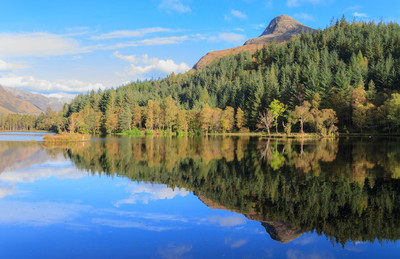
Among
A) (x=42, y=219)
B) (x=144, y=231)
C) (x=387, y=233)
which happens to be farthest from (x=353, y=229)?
(x=42, y=219)

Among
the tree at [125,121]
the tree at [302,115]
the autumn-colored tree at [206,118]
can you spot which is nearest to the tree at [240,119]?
the autumn-colored tree at [206,118]

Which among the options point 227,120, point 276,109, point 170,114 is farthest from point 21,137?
point 276,109

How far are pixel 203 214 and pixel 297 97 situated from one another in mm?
75065

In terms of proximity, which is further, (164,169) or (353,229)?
(164,169)

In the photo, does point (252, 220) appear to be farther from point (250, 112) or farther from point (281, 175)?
point (250, 112)

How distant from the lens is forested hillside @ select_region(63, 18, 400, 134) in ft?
218

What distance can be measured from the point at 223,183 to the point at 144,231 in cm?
688

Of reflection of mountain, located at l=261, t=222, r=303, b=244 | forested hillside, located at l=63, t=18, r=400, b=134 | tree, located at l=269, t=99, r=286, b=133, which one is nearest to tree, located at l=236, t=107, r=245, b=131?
forested hillside, located at l=63, t=18, r=400, b=134

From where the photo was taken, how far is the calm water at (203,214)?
7705 millimetres

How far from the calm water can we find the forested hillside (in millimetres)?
51540

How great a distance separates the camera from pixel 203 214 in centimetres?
1055

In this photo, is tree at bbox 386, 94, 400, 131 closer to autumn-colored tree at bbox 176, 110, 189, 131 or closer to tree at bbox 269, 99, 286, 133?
tree at bbox 269, 99, 286, 133

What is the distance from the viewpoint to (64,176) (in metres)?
18.0

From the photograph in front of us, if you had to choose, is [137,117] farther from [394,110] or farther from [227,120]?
[394,110]
